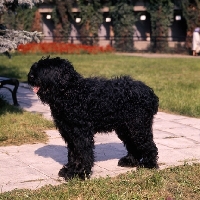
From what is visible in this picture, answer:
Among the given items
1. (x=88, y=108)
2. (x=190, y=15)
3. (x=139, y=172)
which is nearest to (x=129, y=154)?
(x=139, y=172)

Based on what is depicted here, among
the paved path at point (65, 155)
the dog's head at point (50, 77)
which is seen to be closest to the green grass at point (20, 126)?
the paved path at point (65, 155)

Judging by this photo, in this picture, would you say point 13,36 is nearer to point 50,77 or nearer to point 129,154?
point 129,154

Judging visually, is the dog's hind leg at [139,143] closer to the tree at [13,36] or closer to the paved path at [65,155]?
the paved path at [65,155]

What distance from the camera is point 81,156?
6.01 metres

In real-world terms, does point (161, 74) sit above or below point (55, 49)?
below

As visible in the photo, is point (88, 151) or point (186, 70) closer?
point (88, 151)

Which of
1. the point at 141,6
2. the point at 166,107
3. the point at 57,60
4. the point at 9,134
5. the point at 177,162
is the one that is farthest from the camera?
the point at 141,6

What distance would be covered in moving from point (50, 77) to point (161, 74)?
13.2m

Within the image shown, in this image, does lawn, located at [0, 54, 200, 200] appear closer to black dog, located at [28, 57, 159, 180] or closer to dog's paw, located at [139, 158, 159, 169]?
dog's paw, located at [139, 158, 159, 169]

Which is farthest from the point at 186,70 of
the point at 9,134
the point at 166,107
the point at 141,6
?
the point at 141,6

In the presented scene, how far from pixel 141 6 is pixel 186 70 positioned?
52.9 feet

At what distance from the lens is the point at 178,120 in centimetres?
1040

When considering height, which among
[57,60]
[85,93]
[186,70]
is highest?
[57,60]

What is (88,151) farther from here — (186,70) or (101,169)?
(186,70)
